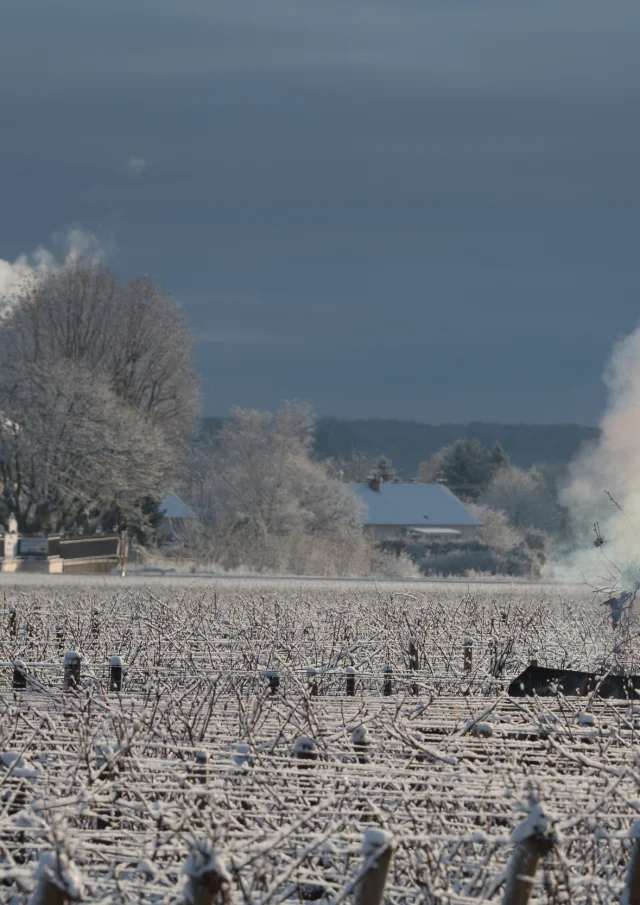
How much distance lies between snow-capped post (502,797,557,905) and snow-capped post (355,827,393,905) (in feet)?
1.17

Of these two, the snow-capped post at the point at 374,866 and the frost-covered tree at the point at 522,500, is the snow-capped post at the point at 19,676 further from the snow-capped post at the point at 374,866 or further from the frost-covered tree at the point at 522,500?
the frost-covered tree at the point at 522,500

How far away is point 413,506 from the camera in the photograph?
8719 centimetres

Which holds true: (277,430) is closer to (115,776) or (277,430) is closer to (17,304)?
(17,304)

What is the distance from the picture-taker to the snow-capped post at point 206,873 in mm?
3229

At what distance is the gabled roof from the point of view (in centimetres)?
8444

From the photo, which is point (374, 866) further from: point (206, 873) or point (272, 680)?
point (272, 680)

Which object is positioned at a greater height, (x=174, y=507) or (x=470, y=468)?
(x=470, y=468)

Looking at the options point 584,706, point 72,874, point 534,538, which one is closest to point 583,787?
point 72,874

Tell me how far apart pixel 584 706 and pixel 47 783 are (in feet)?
12.5

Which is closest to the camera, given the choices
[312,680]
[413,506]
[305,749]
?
[305,749]

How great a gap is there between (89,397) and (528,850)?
50.9 m

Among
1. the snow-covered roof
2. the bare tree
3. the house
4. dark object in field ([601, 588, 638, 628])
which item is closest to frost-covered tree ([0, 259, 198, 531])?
the bare tree

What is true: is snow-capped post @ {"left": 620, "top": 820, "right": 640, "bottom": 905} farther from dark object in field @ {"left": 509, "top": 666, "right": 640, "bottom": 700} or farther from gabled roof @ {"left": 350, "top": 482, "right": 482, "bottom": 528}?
gabled roof @ {"left": 350, "top": 482, "right": 482, "bottom": 528}

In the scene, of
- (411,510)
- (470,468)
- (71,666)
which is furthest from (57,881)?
(470,468)
